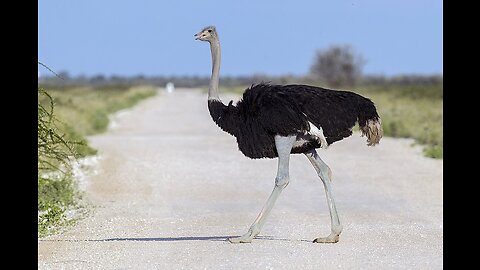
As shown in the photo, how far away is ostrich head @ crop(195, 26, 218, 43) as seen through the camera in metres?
10.6

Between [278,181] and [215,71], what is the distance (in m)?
1.20

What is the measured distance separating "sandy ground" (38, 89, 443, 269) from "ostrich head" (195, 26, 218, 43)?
192 centimetres

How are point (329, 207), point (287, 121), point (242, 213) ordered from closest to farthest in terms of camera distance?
point (287, 121) < point (329, 207) < point (242, 213)

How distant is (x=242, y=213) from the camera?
1323cm

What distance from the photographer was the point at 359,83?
106562mm

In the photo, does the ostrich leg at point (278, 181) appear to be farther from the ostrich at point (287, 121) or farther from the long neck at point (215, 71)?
the long neck at point (215, 71)

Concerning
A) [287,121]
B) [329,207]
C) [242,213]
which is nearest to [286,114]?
[287,121]

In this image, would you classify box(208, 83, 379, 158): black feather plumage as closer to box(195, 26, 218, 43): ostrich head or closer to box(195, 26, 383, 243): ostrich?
box(195, 26, 383, 243): ostrich

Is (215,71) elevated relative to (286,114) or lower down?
elevated

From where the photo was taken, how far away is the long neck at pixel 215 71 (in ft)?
34.1

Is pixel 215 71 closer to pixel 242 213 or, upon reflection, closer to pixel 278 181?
pixel 278 181

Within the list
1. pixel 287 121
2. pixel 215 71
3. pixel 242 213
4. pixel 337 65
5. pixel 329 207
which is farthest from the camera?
pixel 337 65

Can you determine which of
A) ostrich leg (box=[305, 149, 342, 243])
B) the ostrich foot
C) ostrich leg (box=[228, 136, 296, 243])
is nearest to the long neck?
ostrich leg (box=[228, 136, 296, 243])
